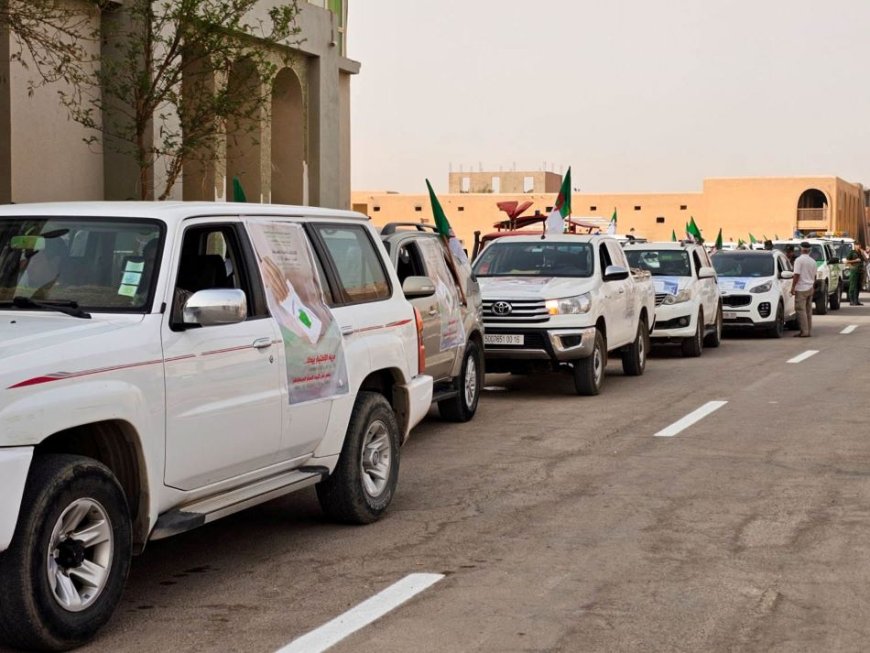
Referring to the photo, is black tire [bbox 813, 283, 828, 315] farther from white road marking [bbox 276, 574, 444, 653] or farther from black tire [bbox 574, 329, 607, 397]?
white road marking [bbox 276, 574, 444, 653]

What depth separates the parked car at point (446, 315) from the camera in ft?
39.6

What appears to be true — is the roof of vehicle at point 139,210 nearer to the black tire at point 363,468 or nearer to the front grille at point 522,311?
the black tire at point 363,468

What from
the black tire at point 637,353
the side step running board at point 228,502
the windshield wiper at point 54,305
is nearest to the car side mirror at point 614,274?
the black tire at point 637,353

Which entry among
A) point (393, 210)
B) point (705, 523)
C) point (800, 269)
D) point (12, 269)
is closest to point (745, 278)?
point (800, 269)

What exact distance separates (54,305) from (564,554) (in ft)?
9.73

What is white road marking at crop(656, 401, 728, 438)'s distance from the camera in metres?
12.1

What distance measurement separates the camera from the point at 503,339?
1505 centimetres

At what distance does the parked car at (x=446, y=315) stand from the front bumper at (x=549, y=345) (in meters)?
1.48

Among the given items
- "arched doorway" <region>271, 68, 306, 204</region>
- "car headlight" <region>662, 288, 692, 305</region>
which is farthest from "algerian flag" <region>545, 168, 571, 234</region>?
"arched doorway" <region>271, 68, 306, 204</region>

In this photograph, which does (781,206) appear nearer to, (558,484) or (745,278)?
(745,278)

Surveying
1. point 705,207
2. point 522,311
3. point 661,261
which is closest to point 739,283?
point 661,261

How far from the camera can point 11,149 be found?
1881 cm

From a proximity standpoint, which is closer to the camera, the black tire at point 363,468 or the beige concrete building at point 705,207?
the black tire at point 363,468

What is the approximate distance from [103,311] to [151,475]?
796 mm
